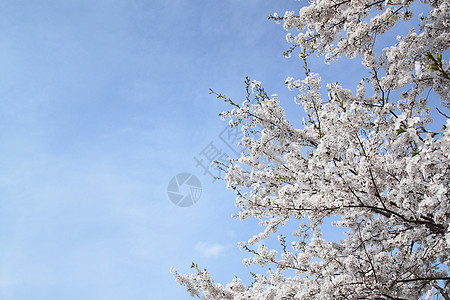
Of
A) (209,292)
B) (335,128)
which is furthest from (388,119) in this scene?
(209,292)

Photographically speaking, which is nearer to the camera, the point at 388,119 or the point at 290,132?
the point at 388,119

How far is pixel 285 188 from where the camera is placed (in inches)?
216

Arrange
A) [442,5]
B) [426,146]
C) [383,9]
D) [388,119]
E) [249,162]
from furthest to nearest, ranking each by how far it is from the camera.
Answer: [249,162]
[383,9]
[388,119]
[442,5]
[426,146]

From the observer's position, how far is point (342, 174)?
16.0 feet

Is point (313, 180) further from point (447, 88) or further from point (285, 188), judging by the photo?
point (447, 88)

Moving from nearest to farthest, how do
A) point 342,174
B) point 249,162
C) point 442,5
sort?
point 342,174 < point 442,5 < point 249,162

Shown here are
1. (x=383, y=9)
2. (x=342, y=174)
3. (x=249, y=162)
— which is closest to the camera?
(x=342, y=174)

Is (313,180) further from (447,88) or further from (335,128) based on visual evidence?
(447,88)

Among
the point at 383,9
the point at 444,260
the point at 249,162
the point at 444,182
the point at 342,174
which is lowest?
the point at 444,260

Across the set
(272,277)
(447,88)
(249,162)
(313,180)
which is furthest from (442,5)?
(272,277)

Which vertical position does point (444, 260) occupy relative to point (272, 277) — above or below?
below

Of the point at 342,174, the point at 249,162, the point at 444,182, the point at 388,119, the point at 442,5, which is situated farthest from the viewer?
the point at 249,162

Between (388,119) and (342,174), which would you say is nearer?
(342,174)

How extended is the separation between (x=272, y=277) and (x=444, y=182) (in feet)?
18.0
